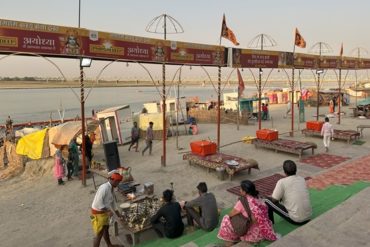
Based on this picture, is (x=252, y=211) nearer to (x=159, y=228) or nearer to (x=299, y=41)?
(x=159, y=228)

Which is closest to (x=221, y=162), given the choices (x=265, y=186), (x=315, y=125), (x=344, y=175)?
(x=265, y=186)

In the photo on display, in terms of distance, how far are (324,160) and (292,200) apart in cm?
838

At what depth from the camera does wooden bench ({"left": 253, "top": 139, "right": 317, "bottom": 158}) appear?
A: 13.2 meters

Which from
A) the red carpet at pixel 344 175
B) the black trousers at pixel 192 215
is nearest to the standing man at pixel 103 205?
the black trousers at pixel 192 215

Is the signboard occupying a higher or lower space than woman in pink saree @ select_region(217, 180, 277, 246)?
higher

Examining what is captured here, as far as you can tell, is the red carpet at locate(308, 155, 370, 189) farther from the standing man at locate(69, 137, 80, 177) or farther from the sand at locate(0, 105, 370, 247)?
the standing man at locate(69, 137, 80, 177)

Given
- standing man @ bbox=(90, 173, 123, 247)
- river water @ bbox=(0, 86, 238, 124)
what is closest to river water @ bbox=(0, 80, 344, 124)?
river water @ bbox=(0, 86, 238, 124)

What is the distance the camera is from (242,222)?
4695 millimetres

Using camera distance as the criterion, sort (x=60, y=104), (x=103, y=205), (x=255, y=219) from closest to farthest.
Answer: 1. (x=255, y=219)
2. (x=103, y=205)
3. (x=60, y=104)

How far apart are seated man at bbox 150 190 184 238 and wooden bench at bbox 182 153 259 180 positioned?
4.56 meters

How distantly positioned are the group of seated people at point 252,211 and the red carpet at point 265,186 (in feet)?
9.91

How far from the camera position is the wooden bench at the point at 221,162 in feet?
34.6

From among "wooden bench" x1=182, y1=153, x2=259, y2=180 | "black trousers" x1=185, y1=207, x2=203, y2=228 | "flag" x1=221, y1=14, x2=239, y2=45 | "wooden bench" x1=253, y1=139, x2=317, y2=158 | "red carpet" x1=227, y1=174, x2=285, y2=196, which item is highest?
"flag" x1=221, y1=14, x2=239, y2=45

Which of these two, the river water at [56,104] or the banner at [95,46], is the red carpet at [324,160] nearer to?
the banner at [95,46]
